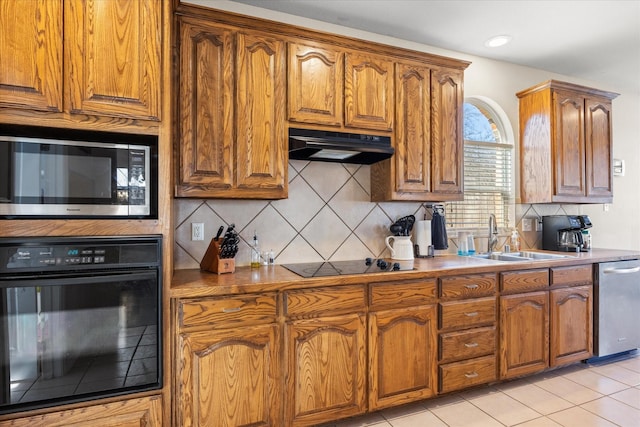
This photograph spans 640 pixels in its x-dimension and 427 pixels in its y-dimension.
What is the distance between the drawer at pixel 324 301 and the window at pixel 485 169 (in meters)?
1.48

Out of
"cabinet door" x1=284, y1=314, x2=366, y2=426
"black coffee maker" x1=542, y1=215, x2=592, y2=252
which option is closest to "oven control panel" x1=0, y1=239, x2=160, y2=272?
"cabinet door" x1=284, y1=314, x2=366, y2=426

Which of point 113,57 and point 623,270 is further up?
point 113,57

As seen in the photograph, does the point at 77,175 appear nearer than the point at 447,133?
Yes

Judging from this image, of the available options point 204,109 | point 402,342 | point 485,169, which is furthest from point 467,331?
point 204,109

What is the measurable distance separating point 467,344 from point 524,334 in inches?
20.9

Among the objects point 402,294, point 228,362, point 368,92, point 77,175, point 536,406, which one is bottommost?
point 536,406

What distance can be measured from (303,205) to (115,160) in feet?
4.20

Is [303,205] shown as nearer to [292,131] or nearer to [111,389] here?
[292,131]

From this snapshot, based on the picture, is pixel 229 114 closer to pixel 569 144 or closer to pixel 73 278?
pixel 73 278

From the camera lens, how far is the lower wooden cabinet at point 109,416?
1.40m

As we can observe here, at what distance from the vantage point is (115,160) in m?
1.54

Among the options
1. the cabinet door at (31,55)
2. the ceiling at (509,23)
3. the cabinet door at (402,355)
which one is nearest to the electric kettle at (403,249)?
the cabinet door at (402,355)

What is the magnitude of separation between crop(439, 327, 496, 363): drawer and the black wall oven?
1649 millimetres

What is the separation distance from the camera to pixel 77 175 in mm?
1475
